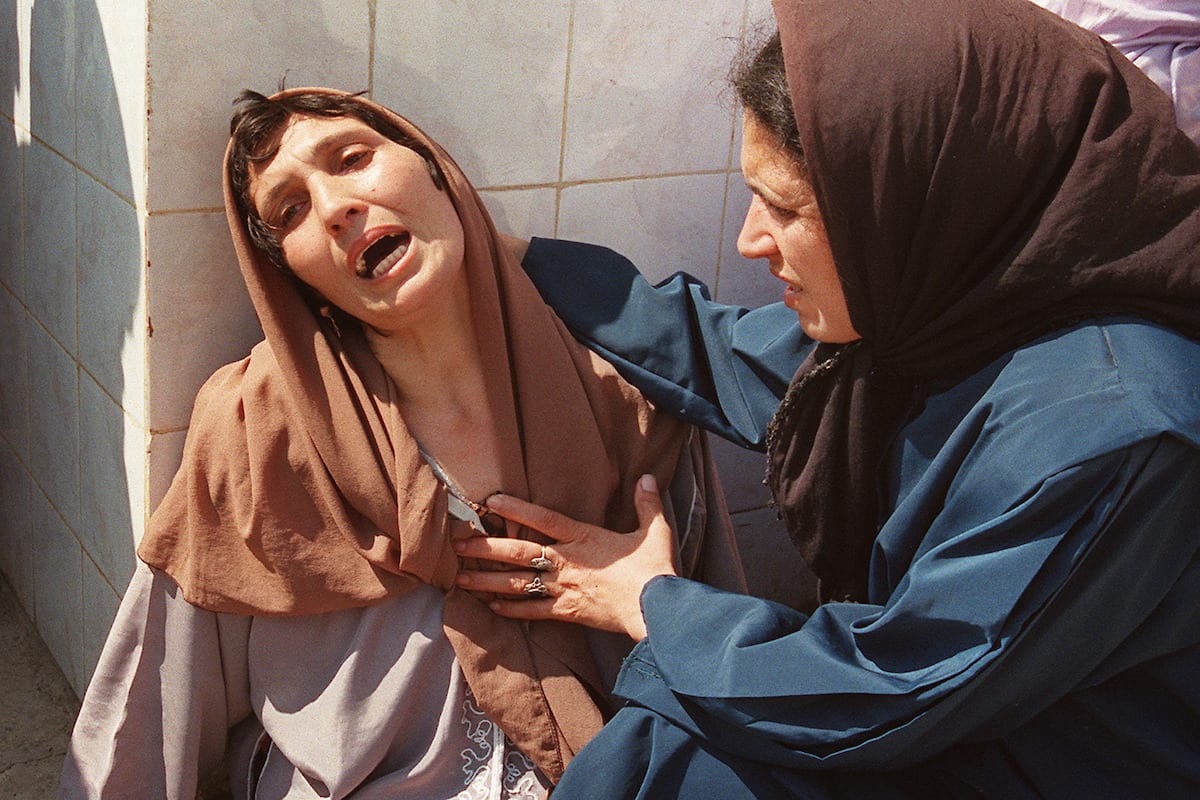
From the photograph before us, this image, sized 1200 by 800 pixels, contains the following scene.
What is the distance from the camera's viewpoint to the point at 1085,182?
5.43ft

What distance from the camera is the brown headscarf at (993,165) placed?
5.46 ft

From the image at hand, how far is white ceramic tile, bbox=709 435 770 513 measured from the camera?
307 cm

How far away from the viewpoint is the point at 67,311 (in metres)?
2.57

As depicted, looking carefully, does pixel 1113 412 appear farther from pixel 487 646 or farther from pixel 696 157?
pixel 696 157

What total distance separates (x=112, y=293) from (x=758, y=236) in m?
1.12

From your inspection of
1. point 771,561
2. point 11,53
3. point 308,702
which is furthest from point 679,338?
point 11,53

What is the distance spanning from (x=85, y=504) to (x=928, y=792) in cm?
166

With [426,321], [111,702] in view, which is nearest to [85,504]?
[111,702]

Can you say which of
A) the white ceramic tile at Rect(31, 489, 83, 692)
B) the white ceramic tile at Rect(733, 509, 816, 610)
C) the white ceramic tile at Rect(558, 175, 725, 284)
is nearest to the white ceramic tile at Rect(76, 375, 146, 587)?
the white ceramic tile at Rect(31, 489, 83, 692)

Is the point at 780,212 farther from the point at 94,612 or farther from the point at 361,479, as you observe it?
the point at 94,612

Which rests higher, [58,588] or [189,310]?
[189,310]

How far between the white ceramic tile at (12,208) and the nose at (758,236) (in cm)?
153

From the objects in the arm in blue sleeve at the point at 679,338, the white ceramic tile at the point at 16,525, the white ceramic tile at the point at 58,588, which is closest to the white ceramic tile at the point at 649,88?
the arm in blue sleeve at the point at 679,338

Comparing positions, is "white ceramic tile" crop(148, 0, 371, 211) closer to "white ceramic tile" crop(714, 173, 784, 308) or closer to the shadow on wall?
the shadow on wall
